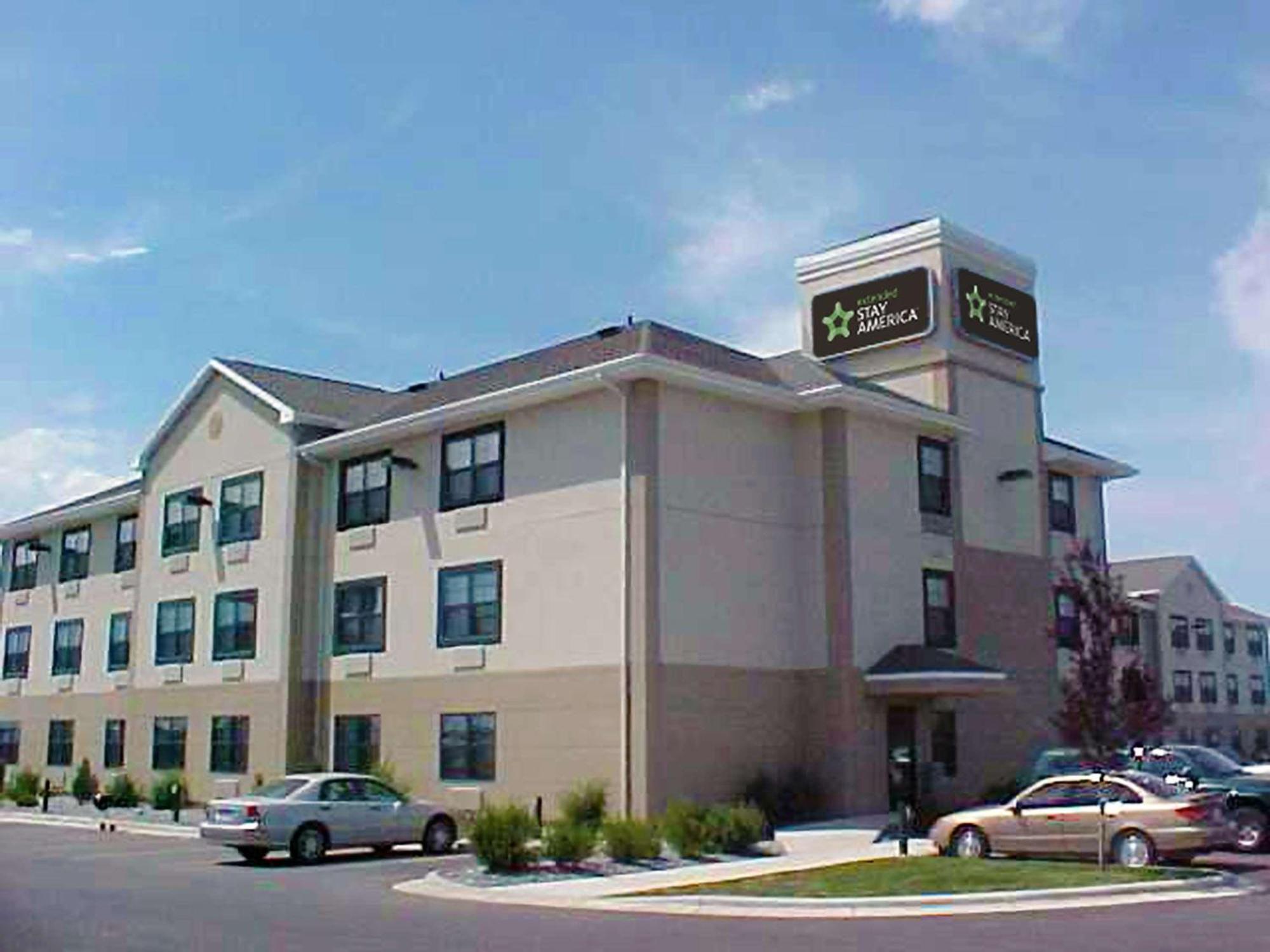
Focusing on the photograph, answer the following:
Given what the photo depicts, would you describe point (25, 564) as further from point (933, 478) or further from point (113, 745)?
point (933, 478)

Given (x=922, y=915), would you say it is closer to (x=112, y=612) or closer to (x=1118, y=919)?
(x=1118, y=919)

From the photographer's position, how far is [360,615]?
118ft

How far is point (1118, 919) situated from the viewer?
1664cm

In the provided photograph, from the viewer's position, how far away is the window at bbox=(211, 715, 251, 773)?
1515 inches

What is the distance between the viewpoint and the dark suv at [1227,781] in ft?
79.3

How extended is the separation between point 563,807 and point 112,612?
23.1 m

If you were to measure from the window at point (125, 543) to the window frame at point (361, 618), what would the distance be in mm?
11557

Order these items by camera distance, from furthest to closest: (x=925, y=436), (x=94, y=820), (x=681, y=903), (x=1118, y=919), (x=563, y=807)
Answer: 1. (x=94, y=820)
2. (x=925, y=436)
3. (x=563, y=807)
4. (x=681, y=903)
5. (x=1118, y=919)

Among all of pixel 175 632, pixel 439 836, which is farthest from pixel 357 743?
pixel 175 632

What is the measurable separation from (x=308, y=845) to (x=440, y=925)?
9307mm

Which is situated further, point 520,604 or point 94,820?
point 94,820

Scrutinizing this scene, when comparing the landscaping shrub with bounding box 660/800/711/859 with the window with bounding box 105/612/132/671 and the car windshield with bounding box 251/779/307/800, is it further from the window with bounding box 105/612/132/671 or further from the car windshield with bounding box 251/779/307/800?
the window with bounding box 105/612/132/671

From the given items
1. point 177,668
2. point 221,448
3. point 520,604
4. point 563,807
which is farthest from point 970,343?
point 177,668

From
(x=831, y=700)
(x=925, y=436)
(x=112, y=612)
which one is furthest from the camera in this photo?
(x=112, y=612)
